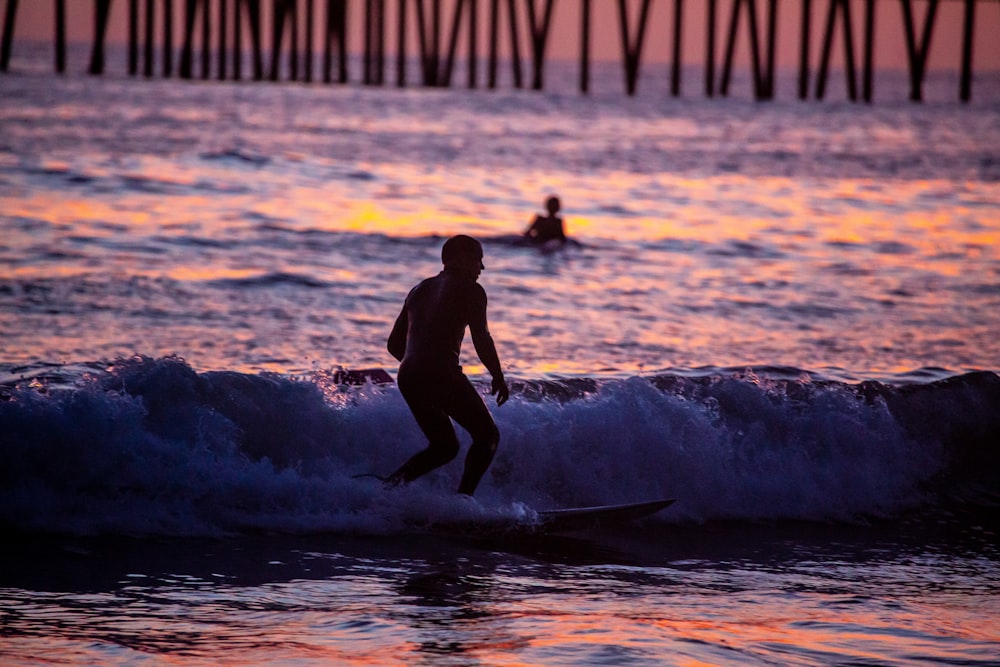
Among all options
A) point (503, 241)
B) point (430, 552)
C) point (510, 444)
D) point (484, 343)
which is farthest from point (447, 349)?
point (503, 241)

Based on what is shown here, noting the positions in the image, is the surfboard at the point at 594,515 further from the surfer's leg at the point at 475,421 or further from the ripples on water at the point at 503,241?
the ripples on water at the point at 503,241

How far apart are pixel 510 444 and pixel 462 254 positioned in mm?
2161

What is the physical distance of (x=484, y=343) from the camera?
651 cm

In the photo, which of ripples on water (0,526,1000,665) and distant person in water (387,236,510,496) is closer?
ripples on water (0,526,1000,665)

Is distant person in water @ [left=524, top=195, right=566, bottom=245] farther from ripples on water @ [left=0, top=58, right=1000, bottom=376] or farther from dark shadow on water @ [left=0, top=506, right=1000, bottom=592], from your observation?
dark shadow on water @ [left=0, top=506, right=1000, bottom=592]

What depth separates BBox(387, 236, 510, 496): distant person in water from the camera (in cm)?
659

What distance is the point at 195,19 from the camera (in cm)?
4800

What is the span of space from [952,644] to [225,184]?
2094 cm

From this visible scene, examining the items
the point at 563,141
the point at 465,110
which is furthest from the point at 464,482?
the point at 465,110

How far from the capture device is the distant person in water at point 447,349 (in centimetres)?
659

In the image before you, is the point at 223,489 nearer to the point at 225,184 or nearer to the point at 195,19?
the point at 225,184

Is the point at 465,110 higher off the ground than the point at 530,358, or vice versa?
the point at 465,110

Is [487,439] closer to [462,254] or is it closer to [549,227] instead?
[462,254]

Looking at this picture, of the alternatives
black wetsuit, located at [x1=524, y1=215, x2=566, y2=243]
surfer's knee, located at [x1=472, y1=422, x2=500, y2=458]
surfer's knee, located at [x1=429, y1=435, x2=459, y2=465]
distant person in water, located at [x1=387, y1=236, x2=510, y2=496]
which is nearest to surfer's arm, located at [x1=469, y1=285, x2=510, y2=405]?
distant person in water, located at [x1=387, y1=236, x2=510, y2=496]
